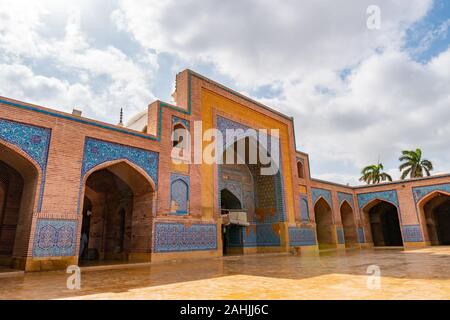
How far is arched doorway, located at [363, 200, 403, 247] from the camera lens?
19281mm

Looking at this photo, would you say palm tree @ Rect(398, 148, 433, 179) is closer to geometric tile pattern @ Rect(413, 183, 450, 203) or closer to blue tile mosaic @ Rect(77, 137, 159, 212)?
geometric tile pattern @ Rect(413, 183, 450, 203)

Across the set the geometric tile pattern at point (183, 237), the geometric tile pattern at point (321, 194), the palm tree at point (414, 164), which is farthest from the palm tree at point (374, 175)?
the geometric tile pattern at point (183, 237)

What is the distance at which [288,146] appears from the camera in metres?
14.0

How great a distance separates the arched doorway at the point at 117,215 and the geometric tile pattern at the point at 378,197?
13873 millimetres

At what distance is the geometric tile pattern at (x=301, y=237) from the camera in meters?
12.5

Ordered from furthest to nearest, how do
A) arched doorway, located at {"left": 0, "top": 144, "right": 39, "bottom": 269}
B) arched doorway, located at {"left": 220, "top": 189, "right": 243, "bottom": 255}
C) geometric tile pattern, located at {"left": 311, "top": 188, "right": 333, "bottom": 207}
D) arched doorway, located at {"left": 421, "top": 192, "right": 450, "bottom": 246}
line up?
arched doorway, located at {"left": 421, "top": 192, "right": 450, "bottom": 246} < geometric tile pattern, located at {"left": 311, "top": 188, "right": 333, "bottom": 207} < arched doorway, located at {"left": 220, "top": 189, "right": 243, "bottom": 255} < arched doorway, located at {"left": 0, "top": 144, "right": 39, "bottom": 269}

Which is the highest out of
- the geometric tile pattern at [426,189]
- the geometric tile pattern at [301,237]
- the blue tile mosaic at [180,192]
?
the geometric tile pattern at [426,189]

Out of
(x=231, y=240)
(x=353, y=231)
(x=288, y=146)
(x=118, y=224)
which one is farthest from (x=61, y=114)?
(x=353, y=231)

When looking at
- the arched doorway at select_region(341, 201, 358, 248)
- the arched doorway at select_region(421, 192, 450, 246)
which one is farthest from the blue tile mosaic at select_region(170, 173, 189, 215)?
the arched doorway at select_region(421, 192, 450, 246)

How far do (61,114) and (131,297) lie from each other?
5.54m

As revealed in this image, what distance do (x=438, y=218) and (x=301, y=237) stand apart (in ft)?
37.7

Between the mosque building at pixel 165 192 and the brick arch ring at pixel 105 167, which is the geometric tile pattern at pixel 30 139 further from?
the brick arch ring at pixel 105 167

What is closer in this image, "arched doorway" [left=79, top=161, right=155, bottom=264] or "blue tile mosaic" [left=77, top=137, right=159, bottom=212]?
"blue tile mosaic" [left=77, top=137, right=159, bottom=212]

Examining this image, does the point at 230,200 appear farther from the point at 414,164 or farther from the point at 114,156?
the point at 414,164
